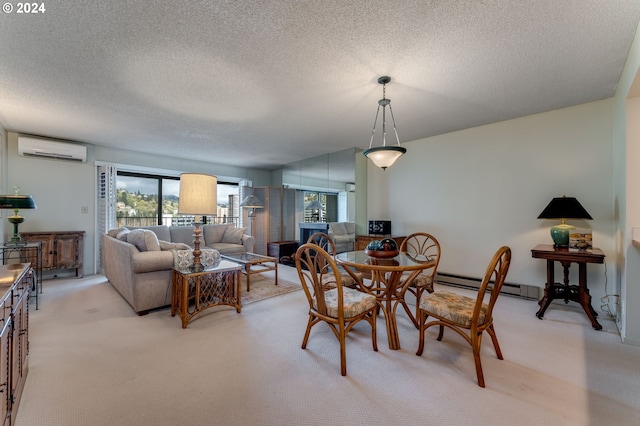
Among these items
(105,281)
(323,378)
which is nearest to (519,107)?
(323,378)

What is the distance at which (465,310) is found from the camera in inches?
76.0

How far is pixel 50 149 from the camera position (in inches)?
171

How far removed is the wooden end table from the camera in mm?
2758

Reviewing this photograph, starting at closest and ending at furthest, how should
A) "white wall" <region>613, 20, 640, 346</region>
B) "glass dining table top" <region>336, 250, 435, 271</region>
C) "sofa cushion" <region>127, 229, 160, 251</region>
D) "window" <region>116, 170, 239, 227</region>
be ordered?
"glass dining table top" <region>336, 250, 435, 271</region>
"white wall" <region>613, 20, 640, 346</region>
"sofa cushion" <region>127, 229, 160, 251</region>
"window" <region>116, 170, 239, 227</region>

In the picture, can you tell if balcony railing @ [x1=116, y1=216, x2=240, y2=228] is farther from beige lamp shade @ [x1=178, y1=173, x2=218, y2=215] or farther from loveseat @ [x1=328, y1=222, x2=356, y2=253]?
beige lamp shade @ [x1=178, y1=173, x2=218, y2=215]

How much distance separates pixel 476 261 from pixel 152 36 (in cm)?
458

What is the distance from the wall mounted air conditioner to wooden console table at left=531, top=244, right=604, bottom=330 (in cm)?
689

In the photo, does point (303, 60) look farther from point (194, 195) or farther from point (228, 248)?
point (228, 248)

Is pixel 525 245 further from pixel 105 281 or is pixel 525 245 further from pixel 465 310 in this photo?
pixel 105 281

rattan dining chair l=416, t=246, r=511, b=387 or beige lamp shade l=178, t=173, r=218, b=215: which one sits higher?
beige lamp shade l=178, t=173, r=218, b=215

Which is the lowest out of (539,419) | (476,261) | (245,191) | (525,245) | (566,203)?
(539,419)

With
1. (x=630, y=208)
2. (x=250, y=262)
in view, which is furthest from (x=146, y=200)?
(x=630, y=208)

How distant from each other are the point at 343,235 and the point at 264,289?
2.02m

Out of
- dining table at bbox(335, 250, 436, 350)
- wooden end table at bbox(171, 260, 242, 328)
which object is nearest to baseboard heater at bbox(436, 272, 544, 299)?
dining table at bbox(335, 250, 436, 350)
